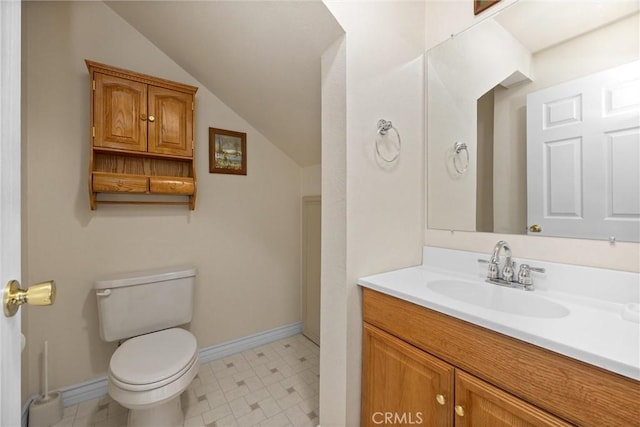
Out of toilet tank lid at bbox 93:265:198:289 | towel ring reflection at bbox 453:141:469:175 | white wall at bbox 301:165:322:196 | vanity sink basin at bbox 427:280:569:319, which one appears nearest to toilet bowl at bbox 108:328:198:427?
toilet tank lid at bbox 93:265:198:289

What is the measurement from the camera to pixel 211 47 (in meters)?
1.54

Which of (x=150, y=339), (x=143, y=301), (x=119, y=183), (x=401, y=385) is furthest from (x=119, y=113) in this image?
(x=401, y=385)

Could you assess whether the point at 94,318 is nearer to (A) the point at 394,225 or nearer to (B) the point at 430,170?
(A) the point at 394,225

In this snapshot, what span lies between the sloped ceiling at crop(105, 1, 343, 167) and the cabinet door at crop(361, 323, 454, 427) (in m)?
1.32

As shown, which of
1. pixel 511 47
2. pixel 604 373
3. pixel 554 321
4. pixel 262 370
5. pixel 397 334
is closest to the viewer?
pixel 604 373

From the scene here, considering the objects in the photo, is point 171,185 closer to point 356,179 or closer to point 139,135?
point 139,135

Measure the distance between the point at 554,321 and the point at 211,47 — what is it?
1969 mm

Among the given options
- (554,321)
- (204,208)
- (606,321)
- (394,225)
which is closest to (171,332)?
(204,208)

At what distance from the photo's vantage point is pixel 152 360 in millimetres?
1301

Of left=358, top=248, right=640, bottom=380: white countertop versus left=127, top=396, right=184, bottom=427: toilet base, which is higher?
left=358, top=248, right=640, bottom=380: white countertop

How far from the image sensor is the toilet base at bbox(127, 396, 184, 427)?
4.20 ft

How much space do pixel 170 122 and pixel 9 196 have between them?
1349mm

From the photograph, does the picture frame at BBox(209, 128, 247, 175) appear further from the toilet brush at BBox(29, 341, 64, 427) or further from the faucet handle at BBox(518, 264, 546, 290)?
the faucet handle at BBox(518, 264, 546, 290)

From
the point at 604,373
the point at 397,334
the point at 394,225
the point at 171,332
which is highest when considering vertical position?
the point at 394,225
